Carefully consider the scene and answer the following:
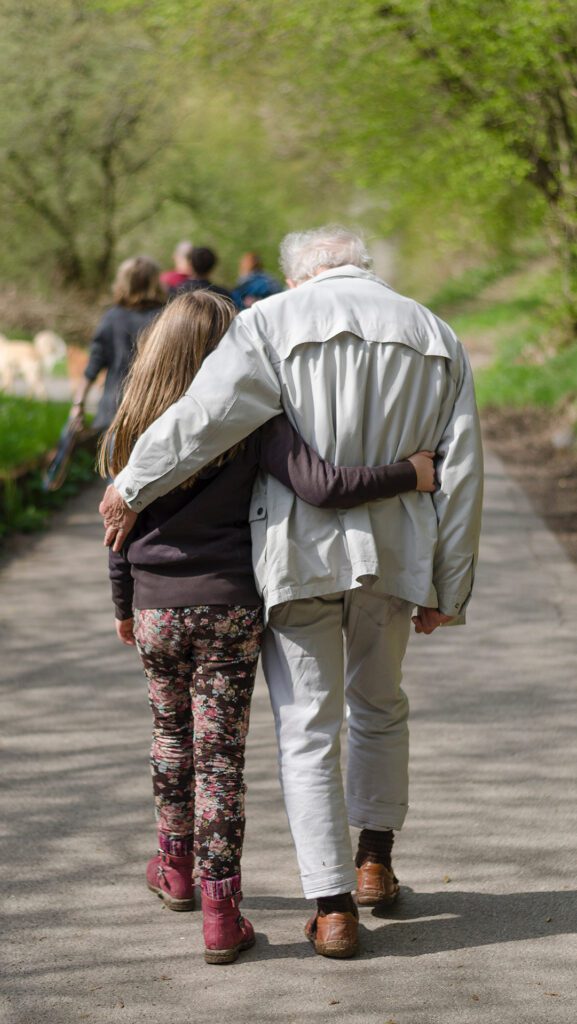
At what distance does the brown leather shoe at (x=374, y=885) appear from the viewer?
11.9ft

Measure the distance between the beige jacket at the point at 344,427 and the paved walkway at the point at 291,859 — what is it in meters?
0.92

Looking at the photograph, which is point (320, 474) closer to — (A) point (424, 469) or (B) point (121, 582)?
(A) point (424, 469)

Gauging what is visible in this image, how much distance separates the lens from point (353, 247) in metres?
3.56

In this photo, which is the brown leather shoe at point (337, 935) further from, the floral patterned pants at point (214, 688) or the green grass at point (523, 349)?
the green grass at point (523, 349)

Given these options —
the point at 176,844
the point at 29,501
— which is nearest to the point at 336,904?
the point at 176,844

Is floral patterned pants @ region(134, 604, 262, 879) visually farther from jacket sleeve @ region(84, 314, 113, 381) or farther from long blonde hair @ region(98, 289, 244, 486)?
jacket sleeve @ region(84, 314, 113, 381)

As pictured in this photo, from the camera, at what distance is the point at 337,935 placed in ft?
10.9

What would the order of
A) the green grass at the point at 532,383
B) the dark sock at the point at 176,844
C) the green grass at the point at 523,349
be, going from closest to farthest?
the dark sock at the point at 176,844 → the green grass at the point at 532,383 → the green grass at the point at 523,349

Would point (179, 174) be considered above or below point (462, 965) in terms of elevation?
below

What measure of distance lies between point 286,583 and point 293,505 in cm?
21

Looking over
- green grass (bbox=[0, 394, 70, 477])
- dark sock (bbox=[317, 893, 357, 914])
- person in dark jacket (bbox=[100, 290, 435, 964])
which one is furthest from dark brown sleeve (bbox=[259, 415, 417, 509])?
green grass (bbox=[0, 394, 70, 477])

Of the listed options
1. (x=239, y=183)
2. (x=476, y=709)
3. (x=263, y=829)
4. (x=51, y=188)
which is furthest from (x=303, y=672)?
(x=239, y=183)

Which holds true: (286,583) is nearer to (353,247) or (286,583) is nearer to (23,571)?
(353,247)

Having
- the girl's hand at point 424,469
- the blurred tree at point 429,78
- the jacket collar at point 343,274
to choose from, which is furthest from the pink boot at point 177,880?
the blurred tree at point 429,78
